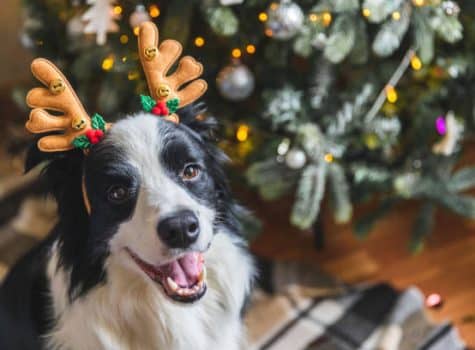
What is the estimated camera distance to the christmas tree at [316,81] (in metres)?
1.63

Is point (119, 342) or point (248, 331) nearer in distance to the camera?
point (119, 342)

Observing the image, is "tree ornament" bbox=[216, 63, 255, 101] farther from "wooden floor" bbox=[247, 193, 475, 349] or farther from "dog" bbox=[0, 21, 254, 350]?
"wooden floor" bbox=[247, 193, 475, 349]

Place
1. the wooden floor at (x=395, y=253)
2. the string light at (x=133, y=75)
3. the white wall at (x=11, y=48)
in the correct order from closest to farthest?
the string light at (x=133, y=75)
the wooden floor at (x=395, y=253)
the white wall at (x=11, y=48)

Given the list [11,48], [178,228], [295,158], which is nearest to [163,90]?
[178,228]

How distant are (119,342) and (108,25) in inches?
29.9

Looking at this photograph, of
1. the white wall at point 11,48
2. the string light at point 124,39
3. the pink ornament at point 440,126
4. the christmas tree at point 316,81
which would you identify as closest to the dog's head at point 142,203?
the christmas tree at point 316,81

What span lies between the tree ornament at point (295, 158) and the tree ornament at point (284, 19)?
13.2 inches

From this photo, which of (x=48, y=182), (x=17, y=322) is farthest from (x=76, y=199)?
(x=17, y=322)

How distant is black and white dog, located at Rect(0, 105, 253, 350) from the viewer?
46.0 inches

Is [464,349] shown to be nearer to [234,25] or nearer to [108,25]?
[234,25]

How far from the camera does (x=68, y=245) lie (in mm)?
1283

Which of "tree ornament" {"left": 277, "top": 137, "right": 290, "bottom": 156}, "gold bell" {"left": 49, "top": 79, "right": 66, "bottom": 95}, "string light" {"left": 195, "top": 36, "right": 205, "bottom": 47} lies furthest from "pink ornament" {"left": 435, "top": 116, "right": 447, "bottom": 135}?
"gold bell" {"left": 49, "top": 79, "right": 66, "bottom": 95}

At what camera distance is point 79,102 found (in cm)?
117

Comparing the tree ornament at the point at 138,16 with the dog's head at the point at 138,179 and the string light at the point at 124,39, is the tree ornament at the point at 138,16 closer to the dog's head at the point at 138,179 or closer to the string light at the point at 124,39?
the string light at the point at 124,39
